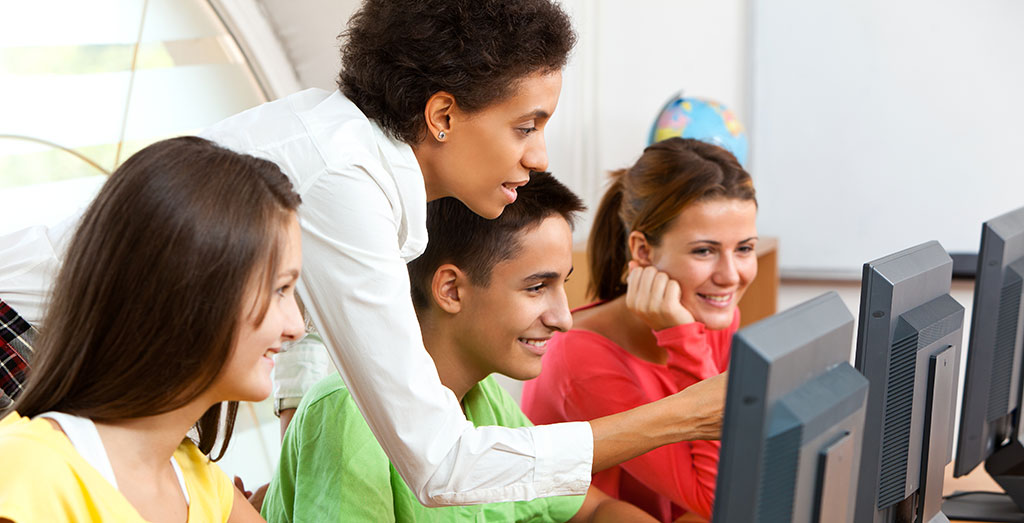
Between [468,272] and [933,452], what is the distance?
0.58 metres

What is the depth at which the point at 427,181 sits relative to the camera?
3.74 ft

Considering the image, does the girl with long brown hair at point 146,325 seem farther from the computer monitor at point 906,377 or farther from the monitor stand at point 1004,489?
the monitor stand at point 1004,489

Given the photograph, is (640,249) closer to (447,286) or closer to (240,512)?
(447,286)

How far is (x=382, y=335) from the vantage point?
3.09ft

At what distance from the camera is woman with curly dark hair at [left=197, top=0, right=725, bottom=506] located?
95 centimetres

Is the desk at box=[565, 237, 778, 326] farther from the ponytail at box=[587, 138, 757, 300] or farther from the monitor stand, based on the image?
the monitor stand

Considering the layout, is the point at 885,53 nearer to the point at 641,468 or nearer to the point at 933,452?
the point at 641,468

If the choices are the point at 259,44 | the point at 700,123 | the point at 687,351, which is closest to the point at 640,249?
the point at 687,351

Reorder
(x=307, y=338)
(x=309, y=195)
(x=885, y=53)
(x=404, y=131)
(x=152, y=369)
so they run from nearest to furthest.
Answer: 1. (x=152, y=369)
2. (x=309, y=195)
3. (x=404, y=131)
4. (x=307, y=338)
5. (x=885, y=53)

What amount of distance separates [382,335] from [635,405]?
72 centimetres

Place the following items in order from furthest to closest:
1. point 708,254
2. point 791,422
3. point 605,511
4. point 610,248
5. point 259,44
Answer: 1. point 259,44
2. point 610,248
3. point 708,254
4. point 605,511
5. point 791,422

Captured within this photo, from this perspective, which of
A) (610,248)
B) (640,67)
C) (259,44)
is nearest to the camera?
(610,248)

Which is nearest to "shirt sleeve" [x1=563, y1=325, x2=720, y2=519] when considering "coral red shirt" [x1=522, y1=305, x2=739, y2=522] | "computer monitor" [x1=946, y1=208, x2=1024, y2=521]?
"coral red shirt" [x1=522, y1=305, x2=739, y2=522]

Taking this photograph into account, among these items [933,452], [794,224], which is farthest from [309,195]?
[794,224]
